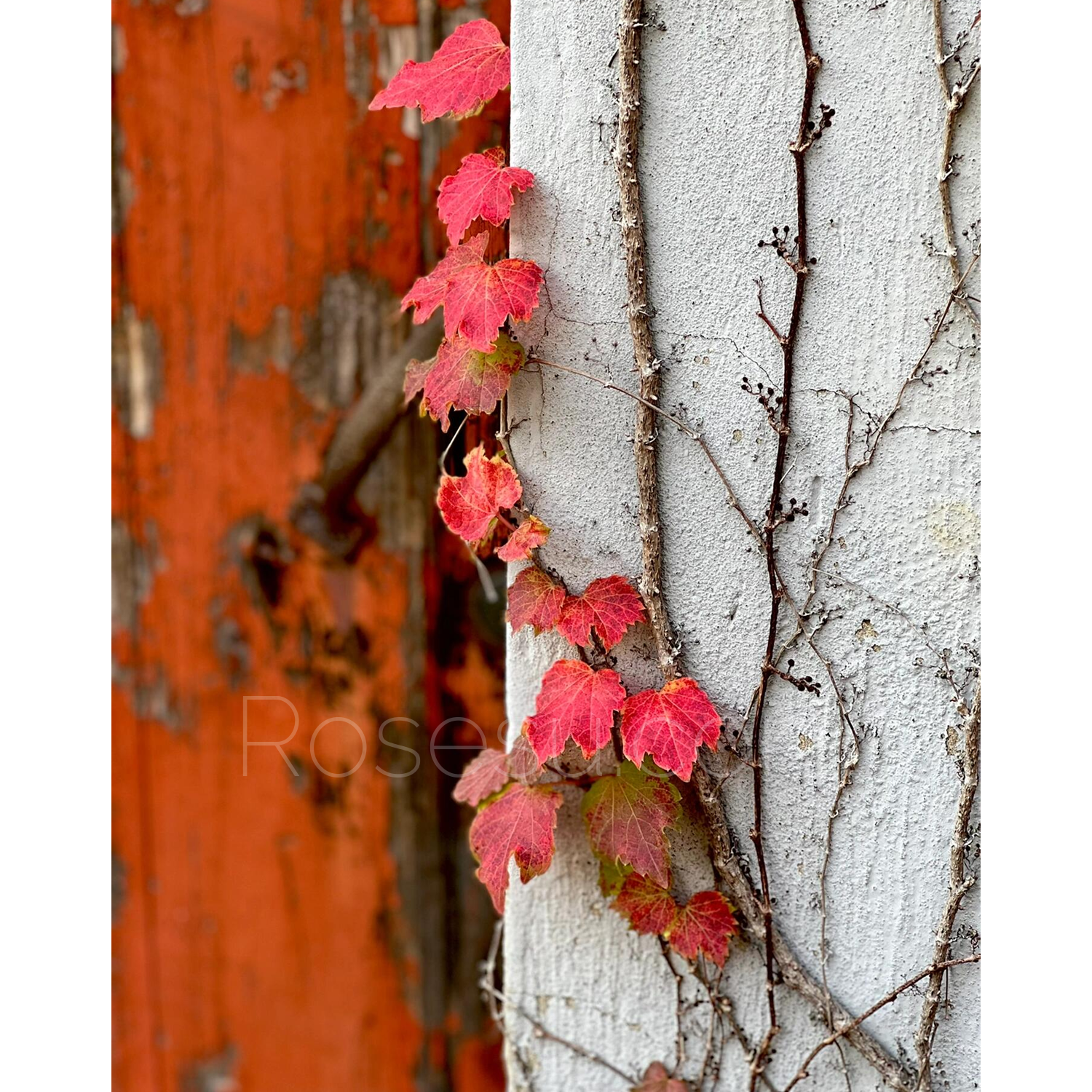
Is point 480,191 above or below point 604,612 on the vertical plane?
above

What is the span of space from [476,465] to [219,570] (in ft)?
2.42

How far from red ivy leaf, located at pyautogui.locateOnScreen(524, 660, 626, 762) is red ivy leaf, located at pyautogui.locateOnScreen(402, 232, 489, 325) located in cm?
55

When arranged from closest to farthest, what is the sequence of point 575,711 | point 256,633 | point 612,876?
1. point 575,711
2. point 612,876
3. point 256,633

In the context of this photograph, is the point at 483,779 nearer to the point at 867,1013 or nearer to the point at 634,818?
the point at 634,818

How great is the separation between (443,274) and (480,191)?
0.12 meters

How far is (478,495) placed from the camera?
3.93 ft

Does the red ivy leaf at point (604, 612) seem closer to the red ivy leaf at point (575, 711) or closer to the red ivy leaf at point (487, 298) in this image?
the red ivy leaf at point (575, 711)

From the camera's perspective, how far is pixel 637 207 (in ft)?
3.85

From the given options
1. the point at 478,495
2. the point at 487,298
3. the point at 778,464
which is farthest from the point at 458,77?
the point at 778,464

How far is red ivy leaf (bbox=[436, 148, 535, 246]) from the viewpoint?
114 centimetres

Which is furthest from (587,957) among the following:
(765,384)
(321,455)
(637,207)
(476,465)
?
(637,207)

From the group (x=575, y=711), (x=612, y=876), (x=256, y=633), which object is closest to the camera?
(x=575, y=711)

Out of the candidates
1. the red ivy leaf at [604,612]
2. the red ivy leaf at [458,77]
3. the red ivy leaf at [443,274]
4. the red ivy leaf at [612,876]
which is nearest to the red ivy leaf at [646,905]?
the red ivy leaf at [612,876]

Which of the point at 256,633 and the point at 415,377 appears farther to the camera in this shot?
the point at 256,633
